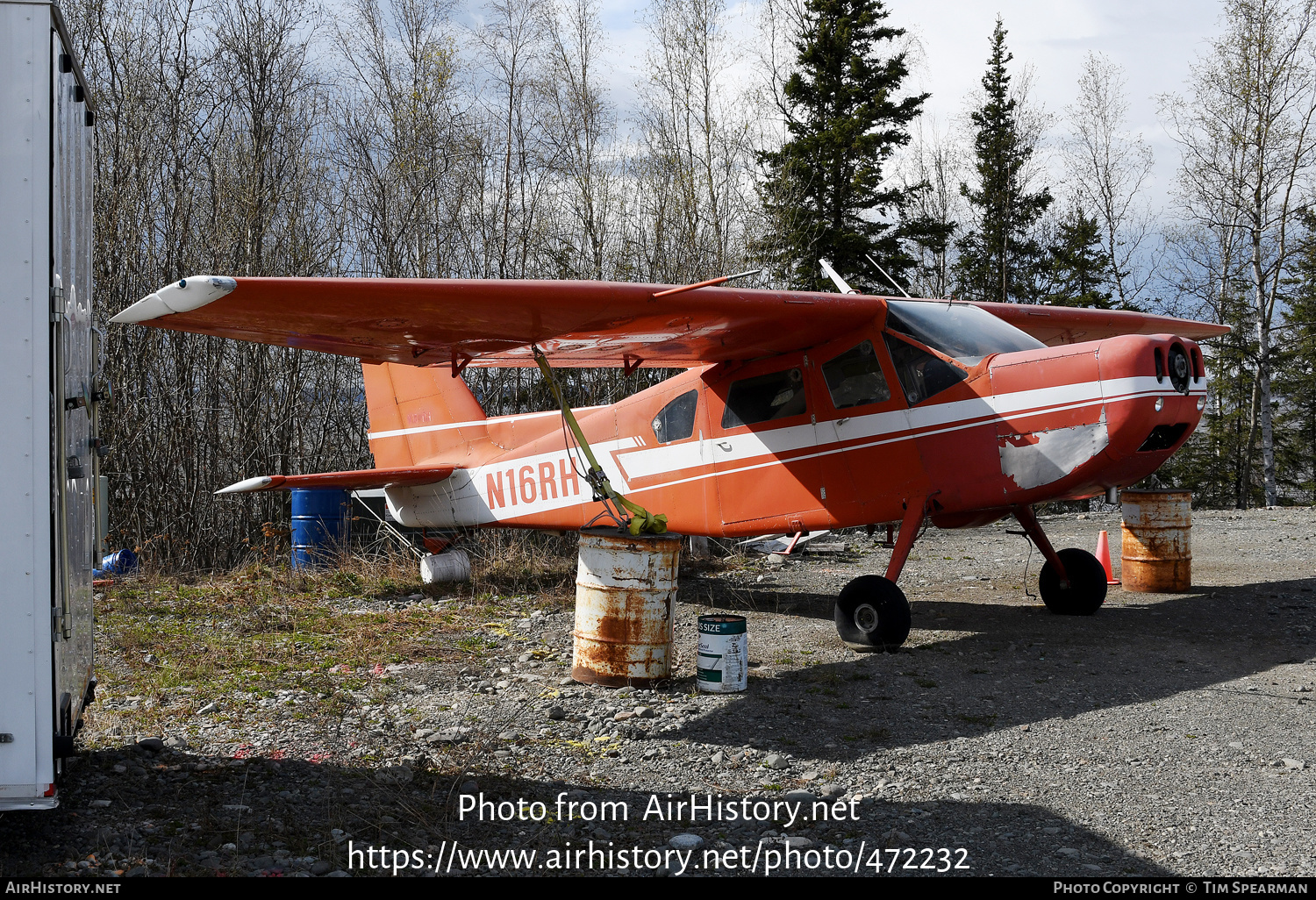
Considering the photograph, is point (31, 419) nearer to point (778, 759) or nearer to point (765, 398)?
point (778, 759)

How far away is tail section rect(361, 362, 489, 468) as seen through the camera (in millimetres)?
9688

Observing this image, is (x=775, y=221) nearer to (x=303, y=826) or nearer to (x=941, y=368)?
(x=941, y=368)

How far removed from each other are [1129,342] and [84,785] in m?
6.29

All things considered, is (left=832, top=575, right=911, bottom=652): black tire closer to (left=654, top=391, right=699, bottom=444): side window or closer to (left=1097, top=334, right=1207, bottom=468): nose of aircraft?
(left=1097, top=334, right=1207, bottom=468): nose of aircraft

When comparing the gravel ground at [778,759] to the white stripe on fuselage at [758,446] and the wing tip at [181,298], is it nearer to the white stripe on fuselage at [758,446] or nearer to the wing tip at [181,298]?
the white stripe on fuselage at [758,446]

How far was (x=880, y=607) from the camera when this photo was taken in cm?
621

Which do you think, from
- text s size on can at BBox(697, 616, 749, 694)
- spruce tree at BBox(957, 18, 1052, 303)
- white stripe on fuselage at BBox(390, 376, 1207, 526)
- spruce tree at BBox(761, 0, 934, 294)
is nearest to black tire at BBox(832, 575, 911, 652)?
white stripe on fuselage at BBox(390, 376, 1207, 526)

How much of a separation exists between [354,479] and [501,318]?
435 cm

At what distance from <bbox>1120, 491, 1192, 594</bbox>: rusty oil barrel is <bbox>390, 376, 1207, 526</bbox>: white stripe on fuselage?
9.11 feet

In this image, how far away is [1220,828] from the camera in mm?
3289

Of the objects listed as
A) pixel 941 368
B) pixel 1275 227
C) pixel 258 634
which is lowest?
pixel 258 634

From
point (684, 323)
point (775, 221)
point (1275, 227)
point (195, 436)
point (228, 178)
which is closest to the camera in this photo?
point (684, 323)

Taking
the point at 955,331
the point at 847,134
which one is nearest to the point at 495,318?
the point at 955,331

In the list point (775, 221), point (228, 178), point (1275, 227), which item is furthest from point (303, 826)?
point (1275, 227)
